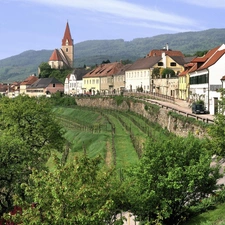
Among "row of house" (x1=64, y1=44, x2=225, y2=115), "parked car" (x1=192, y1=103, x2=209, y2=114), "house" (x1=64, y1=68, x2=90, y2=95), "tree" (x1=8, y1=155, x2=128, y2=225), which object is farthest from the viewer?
"house" (x1=64, y1=68, x2=90, y2=95)

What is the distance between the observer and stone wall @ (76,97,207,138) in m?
46.8

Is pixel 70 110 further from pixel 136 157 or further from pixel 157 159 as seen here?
pixel 157 159

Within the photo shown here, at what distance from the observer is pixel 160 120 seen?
60.1 metres

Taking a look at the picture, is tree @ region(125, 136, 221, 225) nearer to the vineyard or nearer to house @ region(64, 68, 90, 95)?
the vineyard

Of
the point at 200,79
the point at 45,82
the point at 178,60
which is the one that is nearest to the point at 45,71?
the point at 45,82

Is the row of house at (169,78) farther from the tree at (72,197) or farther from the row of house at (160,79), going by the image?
the tree at (72,197)

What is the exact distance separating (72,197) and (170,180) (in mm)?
5728

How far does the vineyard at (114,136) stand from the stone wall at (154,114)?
0.88m

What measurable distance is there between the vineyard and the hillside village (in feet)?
27.4

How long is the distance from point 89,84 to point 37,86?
32.5m

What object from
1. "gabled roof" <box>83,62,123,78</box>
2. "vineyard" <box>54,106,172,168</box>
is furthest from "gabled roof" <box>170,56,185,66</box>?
"vineyard" <box>54,106,172,168</box>

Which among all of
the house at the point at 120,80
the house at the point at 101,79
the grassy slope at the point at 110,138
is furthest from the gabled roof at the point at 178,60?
the grassy slope at the point at 110,138

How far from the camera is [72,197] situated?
18609 millimetres

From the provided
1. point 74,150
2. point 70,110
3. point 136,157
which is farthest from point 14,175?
point 70,110
